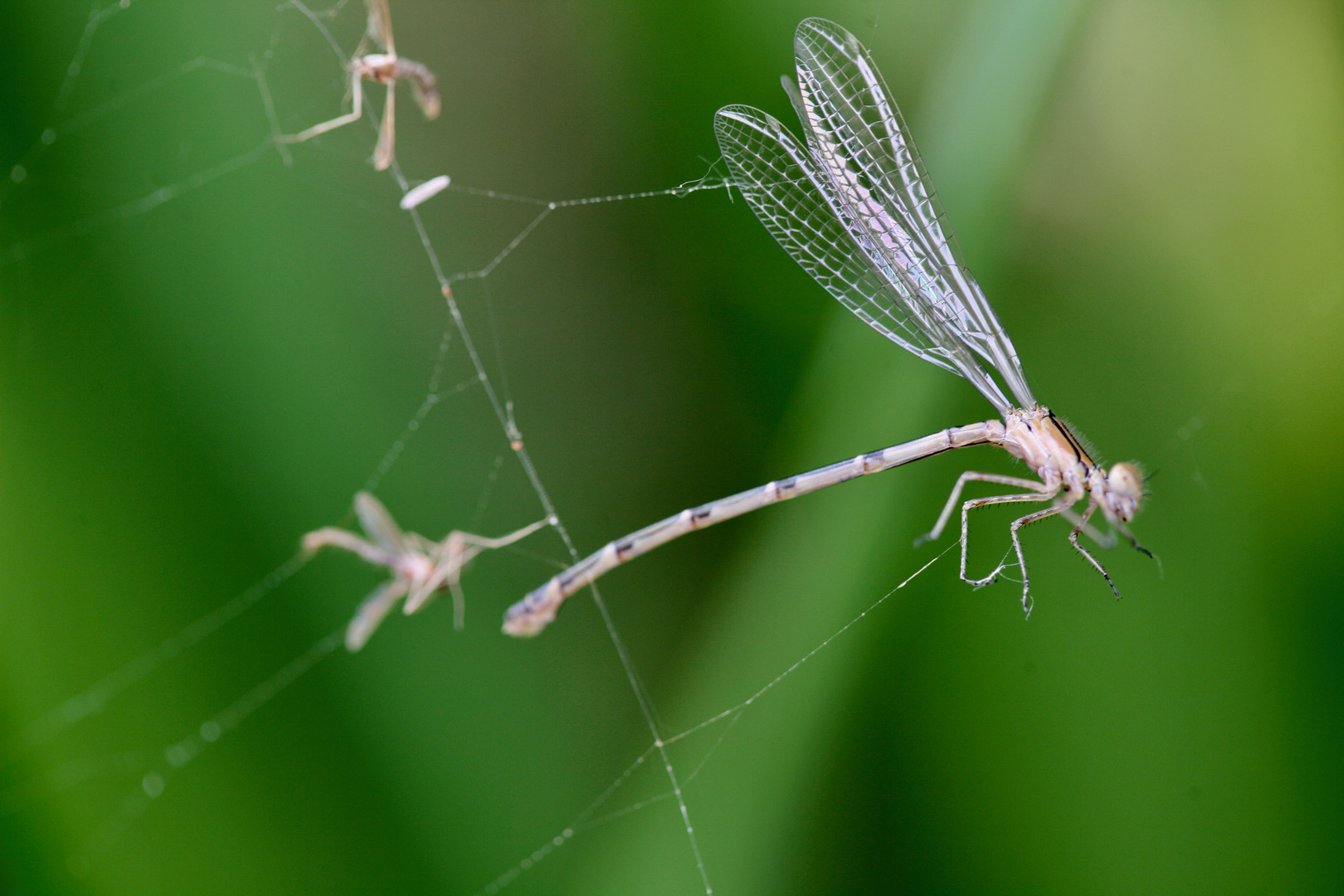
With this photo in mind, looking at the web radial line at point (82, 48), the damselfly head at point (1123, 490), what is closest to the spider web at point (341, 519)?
the web radial line at point (82, 48)

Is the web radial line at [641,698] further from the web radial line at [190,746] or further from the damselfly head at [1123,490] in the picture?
the damselfly head at [1123,490]

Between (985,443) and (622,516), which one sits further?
(622,516)

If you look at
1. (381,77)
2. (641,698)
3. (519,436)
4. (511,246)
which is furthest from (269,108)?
(641,698)

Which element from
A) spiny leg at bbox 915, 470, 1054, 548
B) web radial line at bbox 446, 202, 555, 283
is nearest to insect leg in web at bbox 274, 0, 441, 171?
web radial line at bbox 446, 202, 555, 283

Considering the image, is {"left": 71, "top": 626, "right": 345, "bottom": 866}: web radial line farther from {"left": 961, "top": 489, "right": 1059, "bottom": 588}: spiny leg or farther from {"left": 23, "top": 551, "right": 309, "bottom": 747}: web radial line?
{"left": 961, "top": 489, "right": 1059, "bottom": 588}: spiny leg

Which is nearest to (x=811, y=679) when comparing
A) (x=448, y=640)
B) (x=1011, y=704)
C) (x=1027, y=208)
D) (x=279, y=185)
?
(x=1011, y=704)

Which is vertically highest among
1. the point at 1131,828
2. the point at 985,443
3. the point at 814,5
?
the point at 814,5

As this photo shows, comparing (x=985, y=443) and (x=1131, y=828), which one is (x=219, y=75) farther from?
(x=1131, y=828)
